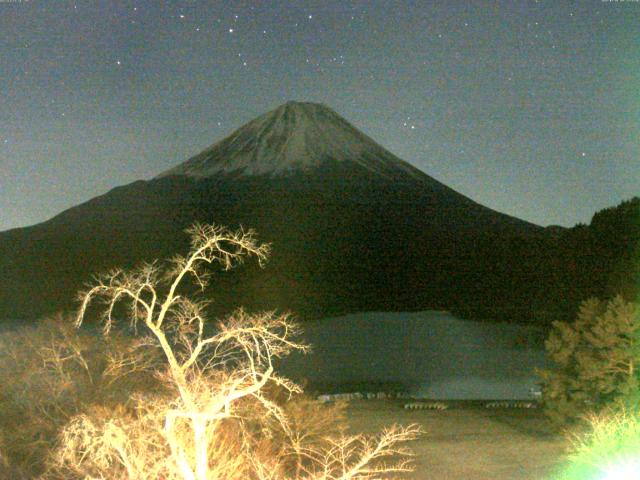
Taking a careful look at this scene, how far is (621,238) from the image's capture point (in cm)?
3145

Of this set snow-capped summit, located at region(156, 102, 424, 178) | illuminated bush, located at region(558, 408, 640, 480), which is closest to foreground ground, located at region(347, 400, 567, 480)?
illuminated bush, located at region(558, 408, 640, 480)

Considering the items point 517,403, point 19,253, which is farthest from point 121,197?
point 517,403

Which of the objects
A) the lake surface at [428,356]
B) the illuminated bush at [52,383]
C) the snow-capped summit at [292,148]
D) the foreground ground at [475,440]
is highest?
the snow-capped summit at [292,148]

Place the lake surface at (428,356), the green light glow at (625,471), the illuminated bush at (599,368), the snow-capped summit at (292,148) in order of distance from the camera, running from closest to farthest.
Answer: the green light glow at (625,471), the illuminated bush at (599,368), the lake surface at (428,356), the snow-capped summit at (292,148)

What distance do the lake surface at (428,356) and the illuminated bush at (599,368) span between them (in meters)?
3.16

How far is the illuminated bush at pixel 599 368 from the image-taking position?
1290cm

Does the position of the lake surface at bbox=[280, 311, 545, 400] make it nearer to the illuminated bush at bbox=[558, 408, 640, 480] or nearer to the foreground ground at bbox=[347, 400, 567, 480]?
the foreground ground at bbox=[347, 400, 567, 480]

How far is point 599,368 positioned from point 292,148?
90559mm

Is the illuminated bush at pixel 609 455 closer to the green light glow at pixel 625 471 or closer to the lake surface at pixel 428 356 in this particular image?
the green light glow at pixel 625 471

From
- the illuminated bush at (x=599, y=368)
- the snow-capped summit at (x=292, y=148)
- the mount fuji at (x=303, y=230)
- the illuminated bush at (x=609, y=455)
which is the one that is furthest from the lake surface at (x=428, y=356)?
the snow-capped summit at (x=292, y=148)

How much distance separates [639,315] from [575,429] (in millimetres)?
2085

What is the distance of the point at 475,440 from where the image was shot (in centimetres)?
1280

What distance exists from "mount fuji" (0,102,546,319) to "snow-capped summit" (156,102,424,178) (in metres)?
0.19

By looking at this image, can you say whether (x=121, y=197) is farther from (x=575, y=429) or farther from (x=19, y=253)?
(x=575, y=429)
